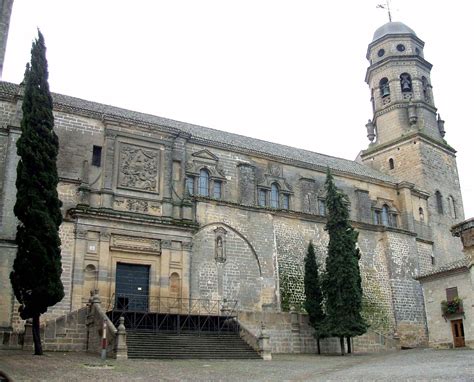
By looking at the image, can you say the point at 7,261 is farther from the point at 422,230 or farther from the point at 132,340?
the point at 422,230

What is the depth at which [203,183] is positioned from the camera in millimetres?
30688

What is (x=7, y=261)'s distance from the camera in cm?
2262

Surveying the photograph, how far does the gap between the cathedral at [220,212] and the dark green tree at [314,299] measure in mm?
2462

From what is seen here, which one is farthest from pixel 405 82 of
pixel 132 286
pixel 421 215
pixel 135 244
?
pixel 132 286

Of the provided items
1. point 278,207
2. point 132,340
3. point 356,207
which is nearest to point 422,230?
point 356,207

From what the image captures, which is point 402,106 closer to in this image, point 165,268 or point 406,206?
point 406,206

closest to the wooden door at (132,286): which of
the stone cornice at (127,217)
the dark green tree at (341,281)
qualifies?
the stone cornice at (127,217)

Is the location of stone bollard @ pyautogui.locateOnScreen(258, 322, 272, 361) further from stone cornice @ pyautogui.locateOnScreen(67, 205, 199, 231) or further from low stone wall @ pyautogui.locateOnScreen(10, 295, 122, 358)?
stone cornice @ pyautogui.locateOnScreen(67, 205, 199, 231)

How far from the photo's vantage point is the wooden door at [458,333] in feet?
86.5

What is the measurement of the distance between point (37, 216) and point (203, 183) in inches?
494

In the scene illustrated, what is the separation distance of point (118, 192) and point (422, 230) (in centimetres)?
2280

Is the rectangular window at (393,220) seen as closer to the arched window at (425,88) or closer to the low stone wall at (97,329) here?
the arched window at (425,88)

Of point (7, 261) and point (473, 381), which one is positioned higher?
point (7, 261)

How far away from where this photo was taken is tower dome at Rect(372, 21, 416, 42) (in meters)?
45.0
